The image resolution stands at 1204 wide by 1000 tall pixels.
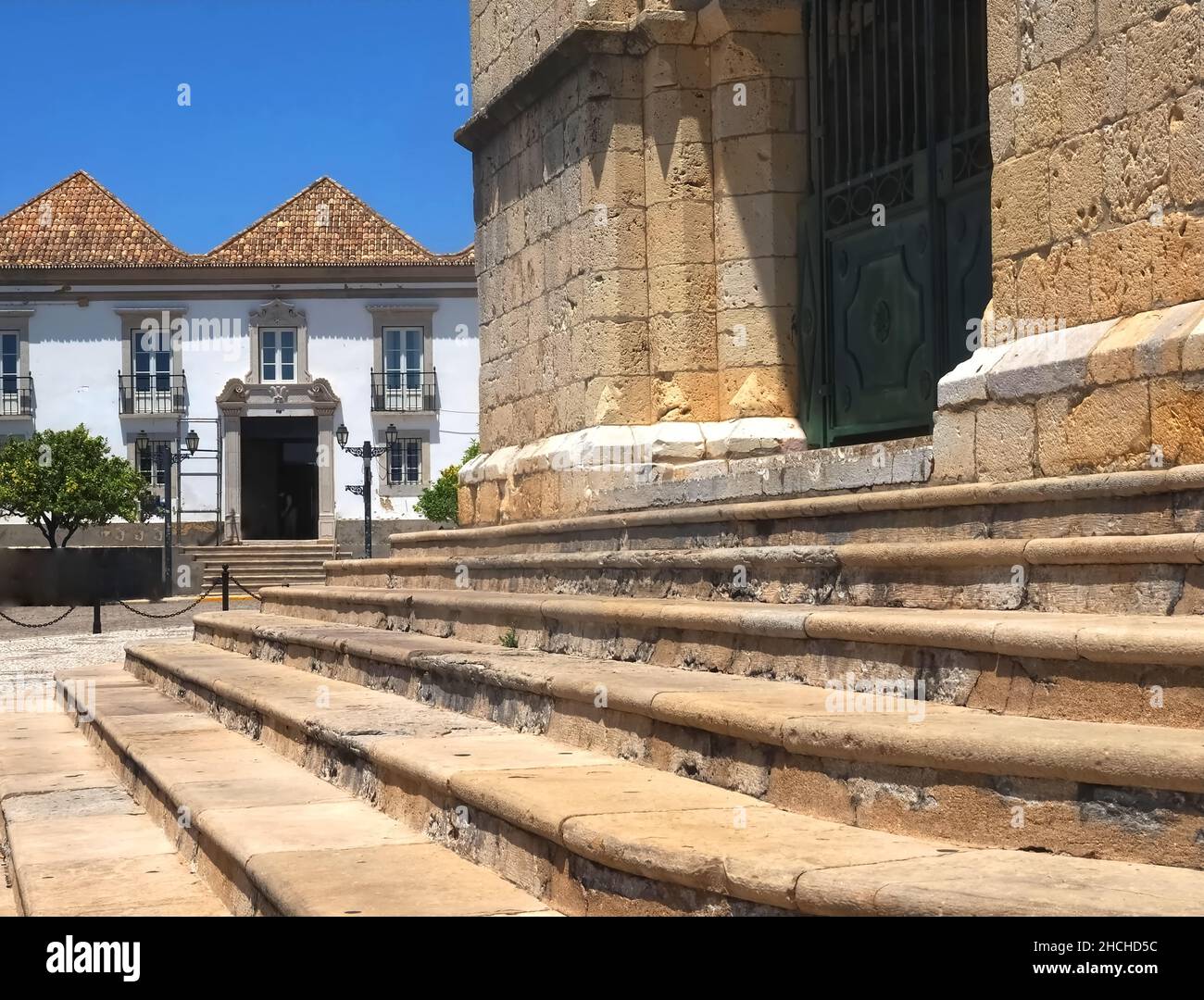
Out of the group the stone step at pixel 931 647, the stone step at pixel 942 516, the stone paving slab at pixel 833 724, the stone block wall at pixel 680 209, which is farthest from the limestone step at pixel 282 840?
the stone block wall at pixel 680 209

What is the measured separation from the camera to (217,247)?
127 feet

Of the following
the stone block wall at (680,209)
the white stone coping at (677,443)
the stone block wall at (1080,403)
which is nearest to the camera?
the stone block wall at (1080,403)

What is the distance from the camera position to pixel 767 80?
8.90m

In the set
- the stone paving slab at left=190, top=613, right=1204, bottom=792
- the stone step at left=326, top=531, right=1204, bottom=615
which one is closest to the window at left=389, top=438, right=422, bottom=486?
the stone step at left=326, top=531, right=1204, bottom=615

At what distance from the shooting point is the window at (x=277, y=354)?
38.3m

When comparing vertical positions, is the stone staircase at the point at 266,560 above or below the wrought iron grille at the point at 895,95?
below

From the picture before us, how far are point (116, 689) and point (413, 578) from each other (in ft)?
6.65

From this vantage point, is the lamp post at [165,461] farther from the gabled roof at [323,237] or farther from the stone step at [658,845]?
the stone step at [658,845]

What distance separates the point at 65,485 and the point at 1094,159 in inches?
1280

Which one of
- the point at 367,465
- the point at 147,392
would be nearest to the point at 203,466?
the point at 147,392

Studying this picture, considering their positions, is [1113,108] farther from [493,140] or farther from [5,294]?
[5,294]

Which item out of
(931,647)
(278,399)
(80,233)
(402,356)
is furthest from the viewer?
(80,233)

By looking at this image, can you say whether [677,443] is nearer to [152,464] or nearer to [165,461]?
[165,461]

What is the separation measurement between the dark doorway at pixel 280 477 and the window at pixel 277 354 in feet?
3.79
